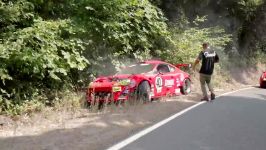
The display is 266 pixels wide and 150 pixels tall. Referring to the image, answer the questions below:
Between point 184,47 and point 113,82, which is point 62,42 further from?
point 184,47

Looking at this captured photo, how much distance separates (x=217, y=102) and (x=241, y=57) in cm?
2119

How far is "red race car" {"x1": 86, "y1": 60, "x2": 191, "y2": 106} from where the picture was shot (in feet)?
41.3

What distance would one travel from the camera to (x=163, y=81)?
14297 millimetres

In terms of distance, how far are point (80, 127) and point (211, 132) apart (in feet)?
8.68

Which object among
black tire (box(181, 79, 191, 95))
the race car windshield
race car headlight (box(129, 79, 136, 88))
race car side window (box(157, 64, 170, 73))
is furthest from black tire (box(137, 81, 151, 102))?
black tire (box(181, 79, 191, 95))

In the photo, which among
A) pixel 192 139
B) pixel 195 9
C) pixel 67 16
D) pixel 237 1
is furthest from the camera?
pixel 237 1

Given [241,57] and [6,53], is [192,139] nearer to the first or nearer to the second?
[6,53]

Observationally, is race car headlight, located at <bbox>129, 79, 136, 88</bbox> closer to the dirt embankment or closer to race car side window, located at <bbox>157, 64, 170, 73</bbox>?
the dirt embankment

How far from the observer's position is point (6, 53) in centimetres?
1027

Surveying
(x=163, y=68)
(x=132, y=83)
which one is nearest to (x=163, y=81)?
(x=163, y=68)

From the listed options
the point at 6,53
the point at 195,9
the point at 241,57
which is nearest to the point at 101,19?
the point at 6,53

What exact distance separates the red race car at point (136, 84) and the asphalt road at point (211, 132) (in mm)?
1955

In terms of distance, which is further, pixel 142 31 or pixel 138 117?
pixel 142 31

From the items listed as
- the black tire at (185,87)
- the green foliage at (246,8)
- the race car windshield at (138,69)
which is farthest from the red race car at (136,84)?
the green foliage at (246,8)
